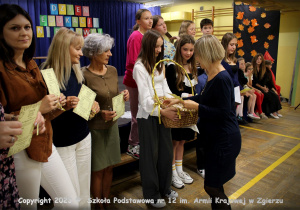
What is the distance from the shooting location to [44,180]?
142cm

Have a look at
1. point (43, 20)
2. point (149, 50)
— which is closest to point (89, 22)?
point (43, 20)

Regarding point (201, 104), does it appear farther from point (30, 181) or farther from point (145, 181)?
point (30, 181)

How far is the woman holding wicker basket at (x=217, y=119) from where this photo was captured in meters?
1.66

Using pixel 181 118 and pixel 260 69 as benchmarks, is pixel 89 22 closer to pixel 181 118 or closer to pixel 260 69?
pixel 260 69

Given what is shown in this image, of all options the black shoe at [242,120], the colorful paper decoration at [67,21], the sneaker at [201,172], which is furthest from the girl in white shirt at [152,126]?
the colorful paper decoration at [67,21]

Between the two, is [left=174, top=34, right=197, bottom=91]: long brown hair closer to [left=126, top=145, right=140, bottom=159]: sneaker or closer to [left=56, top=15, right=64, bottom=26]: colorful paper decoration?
[left=126, top=145, right=140, bottom=159]: sneaker

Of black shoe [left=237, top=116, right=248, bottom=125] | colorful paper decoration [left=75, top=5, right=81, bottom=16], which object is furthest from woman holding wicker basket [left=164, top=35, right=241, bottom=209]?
colorful paper decoration [left=75, top=5, right=81, bottom=16]

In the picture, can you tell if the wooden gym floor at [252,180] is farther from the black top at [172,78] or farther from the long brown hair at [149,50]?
the long brown hair at [149,50]

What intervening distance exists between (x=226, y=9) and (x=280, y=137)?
5.18m

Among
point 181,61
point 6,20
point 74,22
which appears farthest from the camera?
point 74,22

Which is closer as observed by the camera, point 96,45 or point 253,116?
point 96,45

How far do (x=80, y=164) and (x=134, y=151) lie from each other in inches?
37.5

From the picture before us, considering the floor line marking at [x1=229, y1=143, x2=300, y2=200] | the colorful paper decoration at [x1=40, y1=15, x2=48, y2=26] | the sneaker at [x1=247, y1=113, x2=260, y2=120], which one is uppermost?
the colorful paper decoration at [x1=40, y1=15, x2=48, y2=26]

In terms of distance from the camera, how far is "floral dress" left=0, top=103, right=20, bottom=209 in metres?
1.11
